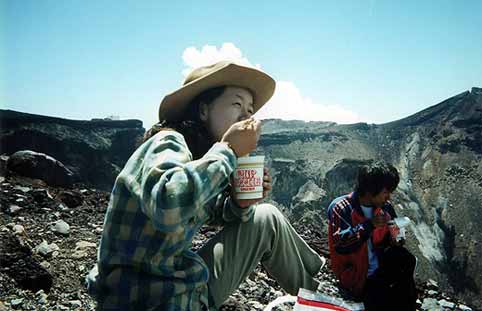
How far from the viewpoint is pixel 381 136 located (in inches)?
1789

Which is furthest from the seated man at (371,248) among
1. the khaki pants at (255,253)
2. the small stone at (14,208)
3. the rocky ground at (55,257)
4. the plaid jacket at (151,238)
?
the small stone at (14,208)

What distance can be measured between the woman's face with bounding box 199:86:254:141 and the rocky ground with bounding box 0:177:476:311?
65.3 inches

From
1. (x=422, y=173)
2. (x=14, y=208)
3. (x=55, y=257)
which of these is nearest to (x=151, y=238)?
(x=55, y=257)

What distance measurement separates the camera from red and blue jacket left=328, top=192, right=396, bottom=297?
2826 mm

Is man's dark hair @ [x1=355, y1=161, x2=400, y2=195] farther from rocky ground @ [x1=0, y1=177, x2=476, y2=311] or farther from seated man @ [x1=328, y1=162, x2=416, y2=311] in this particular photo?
rocky ground @ [x1=0, y1=177, x2=476, y2=311]

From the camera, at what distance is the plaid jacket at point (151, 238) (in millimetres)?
1190

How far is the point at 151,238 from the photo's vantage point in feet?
4.32

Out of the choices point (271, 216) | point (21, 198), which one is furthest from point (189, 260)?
point (21, 198)

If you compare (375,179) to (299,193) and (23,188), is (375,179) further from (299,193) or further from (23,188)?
(299,193)

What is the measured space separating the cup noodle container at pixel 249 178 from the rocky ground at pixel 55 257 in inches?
60.6

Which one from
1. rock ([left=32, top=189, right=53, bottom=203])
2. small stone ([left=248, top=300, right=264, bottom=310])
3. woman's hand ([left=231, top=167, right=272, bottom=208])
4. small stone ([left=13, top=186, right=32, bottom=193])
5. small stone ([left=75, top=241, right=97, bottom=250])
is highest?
woman's hand ([left=231, top=167, right=272, bottom=208])

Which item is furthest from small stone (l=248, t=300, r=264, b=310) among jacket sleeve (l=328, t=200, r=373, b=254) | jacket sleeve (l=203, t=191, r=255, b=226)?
jacket sleeve (l=203, t=191, r=255, b=226)

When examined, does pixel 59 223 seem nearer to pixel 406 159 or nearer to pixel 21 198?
pixel 21 198

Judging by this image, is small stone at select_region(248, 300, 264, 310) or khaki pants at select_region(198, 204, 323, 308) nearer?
khaki pants at select_region(198, 204, 323, 308)
